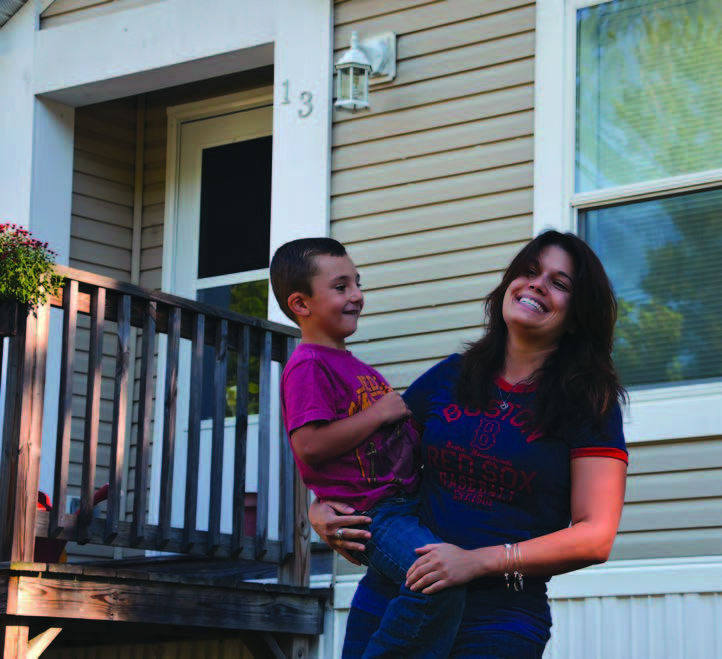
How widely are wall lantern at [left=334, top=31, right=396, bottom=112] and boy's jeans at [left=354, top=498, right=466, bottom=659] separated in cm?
384

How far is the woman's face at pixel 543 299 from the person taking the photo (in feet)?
8.95

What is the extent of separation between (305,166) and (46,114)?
1817 millimetres

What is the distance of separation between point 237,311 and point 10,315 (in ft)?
8.51

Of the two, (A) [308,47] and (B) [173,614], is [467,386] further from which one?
(A) [308,47]

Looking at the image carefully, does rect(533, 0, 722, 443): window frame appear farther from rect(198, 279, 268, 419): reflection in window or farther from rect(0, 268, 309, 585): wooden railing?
rect(198, 279, 268, 419): reflection in window

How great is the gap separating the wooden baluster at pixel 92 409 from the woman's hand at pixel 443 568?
2711 mm

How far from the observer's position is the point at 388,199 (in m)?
6.24

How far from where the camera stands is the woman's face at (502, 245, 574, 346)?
2729mm

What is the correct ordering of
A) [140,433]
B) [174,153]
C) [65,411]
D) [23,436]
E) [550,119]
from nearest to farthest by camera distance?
[23,436] → [65,411] → [140,433] → [550,119] → [174,153]

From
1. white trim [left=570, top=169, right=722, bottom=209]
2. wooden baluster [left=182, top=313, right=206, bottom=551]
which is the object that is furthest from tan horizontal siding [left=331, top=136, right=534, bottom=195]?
wooden baluster [left=182, top=313, right=206, bottom=551]

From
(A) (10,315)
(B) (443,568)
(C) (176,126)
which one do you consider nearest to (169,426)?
(A) (10,315)

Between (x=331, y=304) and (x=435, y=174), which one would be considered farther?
(x=435, y=174)

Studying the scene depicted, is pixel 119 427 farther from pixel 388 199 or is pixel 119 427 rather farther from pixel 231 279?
pixel 231 279

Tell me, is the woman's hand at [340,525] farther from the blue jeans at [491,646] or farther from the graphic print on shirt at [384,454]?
the blue jeans at [491,646]
